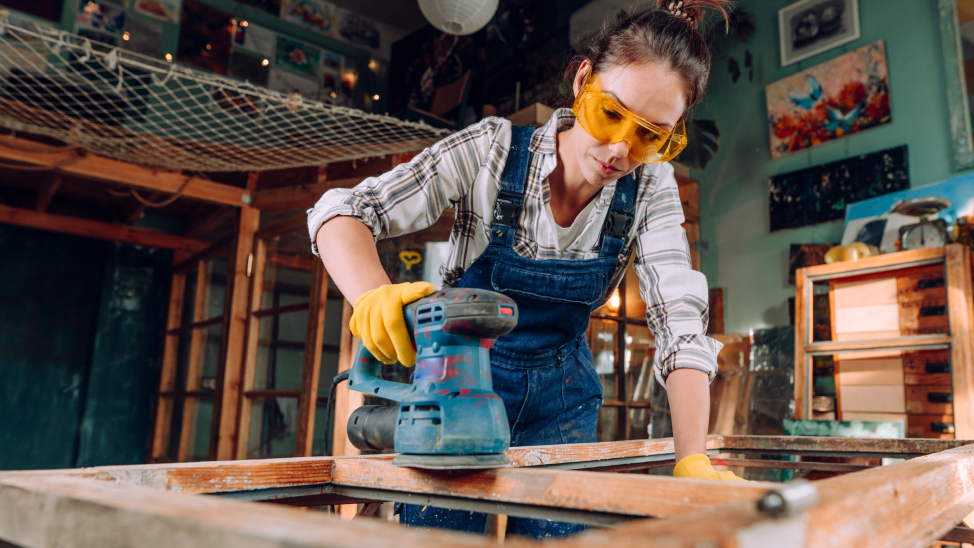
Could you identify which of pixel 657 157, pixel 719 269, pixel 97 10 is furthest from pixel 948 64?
pixel 97 10

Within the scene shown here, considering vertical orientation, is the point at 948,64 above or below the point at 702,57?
above

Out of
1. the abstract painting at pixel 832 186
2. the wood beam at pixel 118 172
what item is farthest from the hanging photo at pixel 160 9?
the abstract painting at pixel 832 186

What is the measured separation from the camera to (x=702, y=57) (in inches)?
43.6

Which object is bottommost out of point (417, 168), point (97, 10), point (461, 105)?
point (417, 168)

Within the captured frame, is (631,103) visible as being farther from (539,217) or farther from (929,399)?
(929,399)

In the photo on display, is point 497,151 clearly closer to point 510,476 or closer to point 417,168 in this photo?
point 417,168

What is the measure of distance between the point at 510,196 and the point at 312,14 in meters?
4.62

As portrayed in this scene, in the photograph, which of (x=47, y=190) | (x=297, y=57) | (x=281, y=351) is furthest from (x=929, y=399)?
(x=297, y=57)

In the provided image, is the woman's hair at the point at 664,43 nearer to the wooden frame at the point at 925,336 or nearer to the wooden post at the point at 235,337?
the wooden frame at the point at 925,336

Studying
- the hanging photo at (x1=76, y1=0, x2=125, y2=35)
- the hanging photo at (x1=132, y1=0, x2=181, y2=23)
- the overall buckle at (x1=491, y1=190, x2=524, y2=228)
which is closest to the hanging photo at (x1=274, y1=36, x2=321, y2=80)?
the hanging photo at (x1=132, y1=0, x2=181, y2=23)

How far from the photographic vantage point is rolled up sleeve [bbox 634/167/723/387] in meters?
1.03

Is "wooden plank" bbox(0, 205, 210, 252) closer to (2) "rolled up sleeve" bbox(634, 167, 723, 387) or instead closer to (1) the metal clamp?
(2) "rolled up sleeve" bbox(634, 167, 723, 387)

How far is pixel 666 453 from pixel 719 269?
273 cm

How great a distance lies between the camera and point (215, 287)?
3.86m
